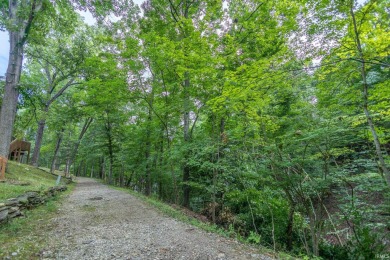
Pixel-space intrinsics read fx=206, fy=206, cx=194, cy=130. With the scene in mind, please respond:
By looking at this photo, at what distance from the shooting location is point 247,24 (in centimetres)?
685

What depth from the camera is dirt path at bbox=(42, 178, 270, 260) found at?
9.48 feet

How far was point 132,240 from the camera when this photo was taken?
3.38m

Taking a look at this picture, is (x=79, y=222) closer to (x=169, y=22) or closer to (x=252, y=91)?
(x=252, y=91)

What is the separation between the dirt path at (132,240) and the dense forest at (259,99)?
2.69 feet

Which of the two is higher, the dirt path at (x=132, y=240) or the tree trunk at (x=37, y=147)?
the tree trunk at (x=37, y=147)

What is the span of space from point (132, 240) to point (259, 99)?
12.2ft

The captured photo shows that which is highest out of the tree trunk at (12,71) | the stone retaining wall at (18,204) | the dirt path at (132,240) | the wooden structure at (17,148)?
the tree trunk at (12,71)

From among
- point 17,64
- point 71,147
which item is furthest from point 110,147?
point 71,147

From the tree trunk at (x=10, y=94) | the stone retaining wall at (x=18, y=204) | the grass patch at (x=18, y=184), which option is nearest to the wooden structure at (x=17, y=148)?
the grass patch at (x=18, y=184)

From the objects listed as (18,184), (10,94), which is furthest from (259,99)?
(10,94)

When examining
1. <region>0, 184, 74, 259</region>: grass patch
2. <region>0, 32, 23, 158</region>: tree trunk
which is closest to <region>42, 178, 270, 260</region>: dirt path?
<region>0, 184, 74, 259</region>: grass patch

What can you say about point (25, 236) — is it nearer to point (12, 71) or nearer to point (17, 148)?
point (12, 71)

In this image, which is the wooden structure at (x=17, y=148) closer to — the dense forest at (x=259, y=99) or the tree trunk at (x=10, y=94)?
the dense forest at (x=259, y=99)

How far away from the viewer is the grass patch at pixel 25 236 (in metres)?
2.70
